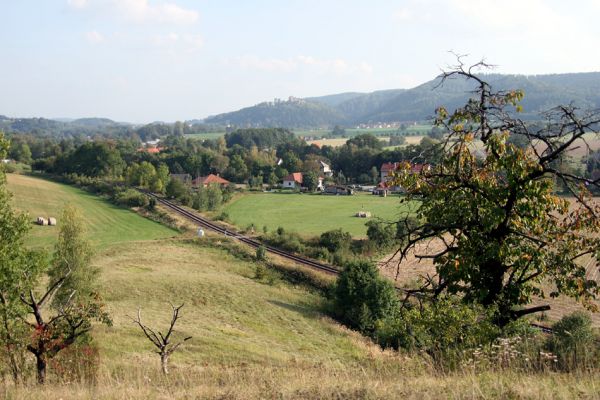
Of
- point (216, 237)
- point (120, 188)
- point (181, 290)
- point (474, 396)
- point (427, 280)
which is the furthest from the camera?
point (120, 188)

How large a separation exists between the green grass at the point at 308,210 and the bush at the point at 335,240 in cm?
→ 526

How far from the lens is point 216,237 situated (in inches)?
2100

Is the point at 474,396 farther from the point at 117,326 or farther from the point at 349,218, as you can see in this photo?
the point at 349,218

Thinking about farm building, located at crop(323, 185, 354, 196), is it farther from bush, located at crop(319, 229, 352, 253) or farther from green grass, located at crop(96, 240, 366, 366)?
green grass, located at crop(96, 240, 366, 366)

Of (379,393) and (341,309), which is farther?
(341,309)

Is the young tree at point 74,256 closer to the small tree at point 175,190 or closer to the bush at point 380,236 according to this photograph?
the bush at point 380,236

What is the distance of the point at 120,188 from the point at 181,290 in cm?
5756

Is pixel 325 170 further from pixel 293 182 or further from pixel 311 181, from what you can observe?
pixel 311 181

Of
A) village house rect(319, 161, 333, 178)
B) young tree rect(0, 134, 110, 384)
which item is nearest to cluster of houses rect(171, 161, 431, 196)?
village house rect(319, 161, 333, 178)

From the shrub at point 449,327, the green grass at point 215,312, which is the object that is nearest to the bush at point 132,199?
the green grass at point 215,312

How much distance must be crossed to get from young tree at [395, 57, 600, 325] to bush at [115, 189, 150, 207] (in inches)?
2765

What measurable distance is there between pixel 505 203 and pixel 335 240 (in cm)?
4593

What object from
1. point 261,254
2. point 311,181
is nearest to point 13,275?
point 261,254

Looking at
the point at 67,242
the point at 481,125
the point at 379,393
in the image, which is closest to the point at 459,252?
the point at 481,125
